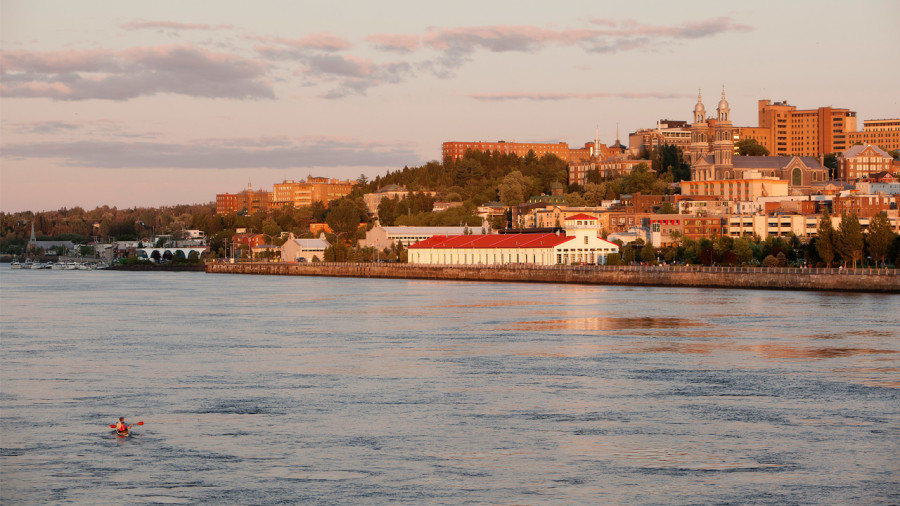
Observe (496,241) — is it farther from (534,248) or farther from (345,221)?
(345,221)

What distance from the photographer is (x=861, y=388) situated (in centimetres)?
2603

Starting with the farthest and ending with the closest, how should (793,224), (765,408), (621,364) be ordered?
1. (793,224)
2. (621,364)
3. (765,408)

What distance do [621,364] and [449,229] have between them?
373ft

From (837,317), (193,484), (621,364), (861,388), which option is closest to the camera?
(193,484)

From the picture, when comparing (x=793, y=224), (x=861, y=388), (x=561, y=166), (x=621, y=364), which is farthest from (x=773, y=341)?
(x=561, y=166)

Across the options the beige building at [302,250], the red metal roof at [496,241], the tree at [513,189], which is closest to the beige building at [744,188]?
the tree at [513,189]

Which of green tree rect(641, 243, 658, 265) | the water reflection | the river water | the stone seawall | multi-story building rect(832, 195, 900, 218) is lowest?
the river water

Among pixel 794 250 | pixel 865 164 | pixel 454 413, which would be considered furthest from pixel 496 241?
pixel 454 413

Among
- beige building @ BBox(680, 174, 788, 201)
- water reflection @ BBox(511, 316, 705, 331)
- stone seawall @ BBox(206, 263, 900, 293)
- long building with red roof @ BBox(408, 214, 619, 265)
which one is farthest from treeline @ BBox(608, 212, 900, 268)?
water reflection @ BBox(511, 316, 705, 331)

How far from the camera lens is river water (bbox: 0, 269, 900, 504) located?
17234 millimetres

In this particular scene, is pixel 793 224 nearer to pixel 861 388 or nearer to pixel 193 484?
pixel 861 388

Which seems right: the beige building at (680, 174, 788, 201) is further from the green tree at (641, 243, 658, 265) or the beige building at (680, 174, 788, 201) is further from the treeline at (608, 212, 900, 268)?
the green tree at (641, 243, 658, 265)

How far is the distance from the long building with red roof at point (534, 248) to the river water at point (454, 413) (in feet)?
206

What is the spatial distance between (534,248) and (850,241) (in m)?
39.1
